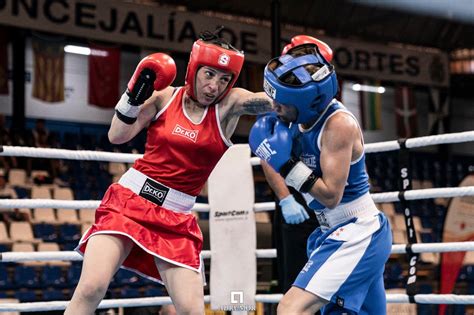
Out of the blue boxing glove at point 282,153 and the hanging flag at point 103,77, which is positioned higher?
the hanging flag at point 103,77

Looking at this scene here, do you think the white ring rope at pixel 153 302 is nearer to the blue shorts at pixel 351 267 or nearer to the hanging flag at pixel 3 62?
the blue shorts at pixel 351 267

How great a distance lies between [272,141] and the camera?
2.60 meters

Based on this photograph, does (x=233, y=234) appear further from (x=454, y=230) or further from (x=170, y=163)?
(x=454, y=230)

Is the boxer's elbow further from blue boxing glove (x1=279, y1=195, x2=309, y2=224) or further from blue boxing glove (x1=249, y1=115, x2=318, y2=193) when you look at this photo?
blue boxing glove (x1=279, y1=195, x2=309, y2=224)

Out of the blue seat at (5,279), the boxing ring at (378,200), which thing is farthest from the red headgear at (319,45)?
the blue seat at (5,279)

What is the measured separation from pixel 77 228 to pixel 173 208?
7.34 meters

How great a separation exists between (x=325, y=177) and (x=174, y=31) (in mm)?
10146

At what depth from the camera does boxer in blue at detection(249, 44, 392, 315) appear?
8.43 ft

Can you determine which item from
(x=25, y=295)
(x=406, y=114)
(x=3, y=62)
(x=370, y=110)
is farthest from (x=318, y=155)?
(x=406, y=114)

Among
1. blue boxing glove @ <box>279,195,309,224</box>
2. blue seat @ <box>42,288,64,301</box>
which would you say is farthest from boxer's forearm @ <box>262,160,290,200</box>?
blue seat @ <box>42,288,64,301</box>

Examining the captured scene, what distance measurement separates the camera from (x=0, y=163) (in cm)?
1112

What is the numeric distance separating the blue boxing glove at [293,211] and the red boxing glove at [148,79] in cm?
86

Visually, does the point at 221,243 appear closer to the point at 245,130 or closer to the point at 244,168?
the point at 244,168

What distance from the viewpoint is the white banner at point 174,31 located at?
1106 centimetres
